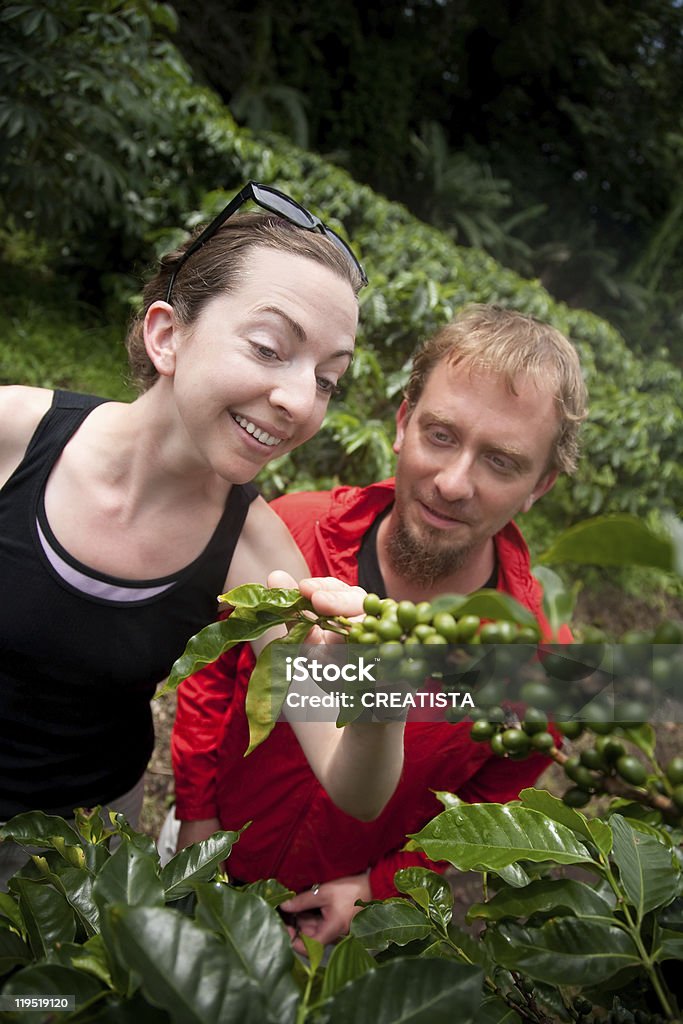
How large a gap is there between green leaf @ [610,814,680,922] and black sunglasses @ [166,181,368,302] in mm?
853

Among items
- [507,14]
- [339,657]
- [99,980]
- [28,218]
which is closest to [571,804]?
[339,657]

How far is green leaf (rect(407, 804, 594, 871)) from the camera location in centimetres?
62

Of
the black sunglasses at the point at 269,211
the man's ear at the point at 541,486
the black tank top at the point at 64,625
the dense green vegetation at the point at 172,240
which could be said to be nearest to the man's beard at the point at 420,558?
the man's ear at the point at 541,486

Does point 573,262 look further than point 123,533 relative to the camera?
Yes

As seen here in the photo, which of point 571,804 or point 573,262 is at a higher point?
point 571,804

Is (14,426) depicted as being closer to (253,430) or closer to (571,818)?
(253,430)

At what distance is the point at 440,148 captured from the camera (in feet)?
23.2

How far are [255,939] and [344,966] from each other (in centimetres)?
7

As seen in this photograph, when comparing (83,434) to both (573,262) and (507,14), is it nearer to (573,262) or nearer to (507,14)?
(573,262)

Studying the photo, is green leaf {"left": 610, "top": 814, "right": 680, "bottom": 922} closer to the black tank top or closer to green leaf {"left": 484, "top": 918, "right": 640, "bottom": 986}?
green leaf {"left": 484, "top": 918, "right": 640, "bottom": 986}

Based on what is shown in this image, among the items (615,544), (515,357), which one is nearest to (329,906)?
(515,357)

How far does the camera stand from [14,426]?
110 cm

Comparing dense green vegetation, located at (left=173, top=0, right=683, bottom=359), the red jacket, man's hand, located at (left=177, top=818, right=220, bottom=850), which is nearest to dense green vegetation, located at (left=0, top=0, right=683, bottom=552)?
the red jacket

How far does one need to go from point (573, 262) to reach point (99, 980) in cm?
853
